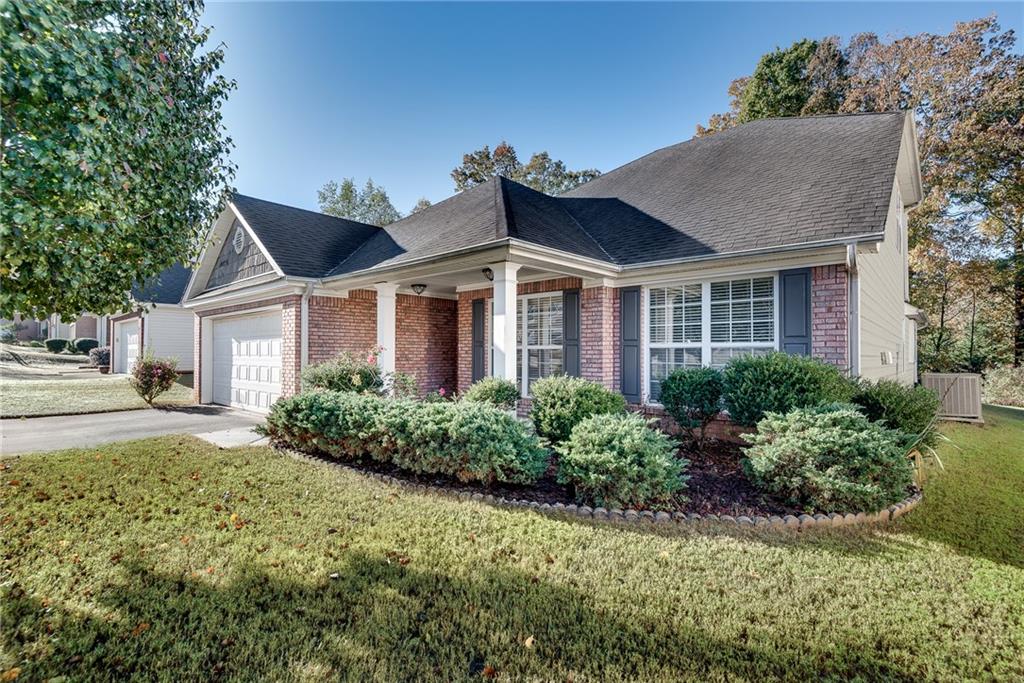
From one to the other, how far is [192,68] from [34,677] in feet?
18.5

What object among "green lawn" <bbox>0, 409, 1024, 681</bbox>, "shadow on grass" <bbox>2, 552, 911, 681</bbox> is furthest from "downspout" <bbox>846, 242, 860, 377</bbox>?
"shadow on grass" <bbox>2, 552, 911, 681</bbox>

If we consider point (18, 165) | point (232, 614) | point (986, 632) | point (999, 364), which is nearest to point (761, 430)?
point (986, 632)

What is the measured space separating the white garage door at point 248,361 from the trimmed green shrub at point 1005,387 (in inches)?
980

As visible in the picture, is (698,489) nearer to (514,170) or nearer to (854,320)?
(854,320)

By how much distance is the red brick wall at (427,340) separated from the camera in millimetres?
11516

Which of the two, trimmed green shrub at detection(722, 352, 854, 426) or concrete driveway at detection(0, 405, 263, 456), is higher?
trimmed green shrub at detection(722, 352, 854, 426)

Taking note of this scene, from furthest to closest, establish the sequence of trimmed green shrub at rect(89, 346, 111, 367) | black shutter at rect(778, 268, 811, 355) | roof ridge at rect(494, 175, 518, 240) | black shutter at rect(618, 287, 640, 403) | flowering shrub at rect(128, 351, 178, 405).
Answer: trimmed green shrub at rect(89, 346, 111, 367)
flowering shrub at rect(128, 351, 178, 405)
black shutter at rect(618, 287, 640, 403)
roof ridge at rect(494, 175, 518, 240)
black shutter at rect(778, 268, 811, 355)

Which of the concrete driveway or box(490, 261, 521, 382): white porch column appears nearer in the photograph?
box(490, 261, 521, 382): white porch column

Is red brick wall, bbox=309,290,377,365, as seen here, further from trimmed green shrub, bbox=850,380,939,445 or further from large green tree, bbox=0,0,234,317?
trimmed green shrub, bbox=850,380,939,445

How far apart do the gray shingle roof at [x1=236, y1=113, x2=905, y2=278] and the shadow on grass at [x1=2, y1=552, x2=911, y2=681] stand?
4.98 metres

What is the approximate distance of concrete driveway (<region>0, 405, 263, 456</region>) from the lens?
7.81 metres

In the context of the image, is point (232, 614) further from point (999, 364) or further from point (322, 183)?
point (322, 183)

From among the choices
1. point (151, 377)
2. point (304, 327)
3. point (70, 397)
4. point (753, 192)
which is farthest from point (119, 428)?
point (753, 192)

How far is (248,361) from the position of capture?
38.5 ft
